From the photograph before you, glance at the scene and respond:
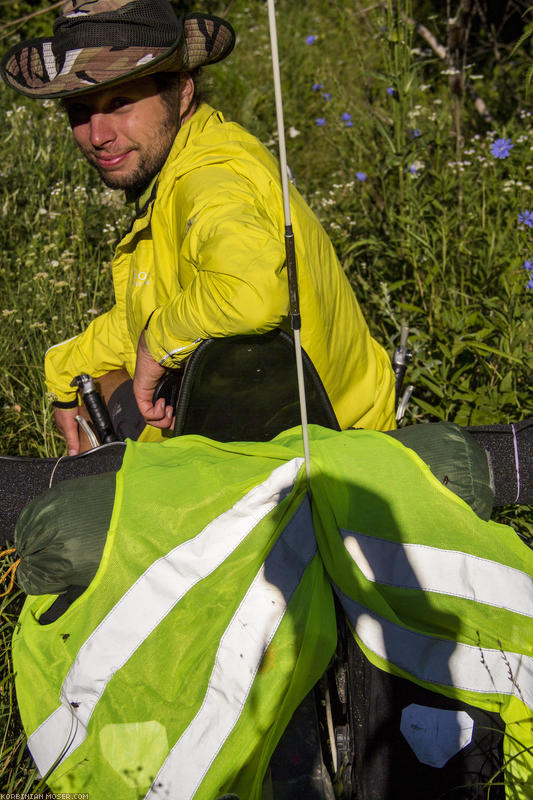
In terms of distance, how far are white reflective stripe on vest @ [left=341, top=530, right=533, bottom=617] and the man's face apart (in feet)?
4.51

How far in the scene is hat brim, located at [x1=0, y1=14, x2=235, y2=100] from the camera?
2121 millimetres

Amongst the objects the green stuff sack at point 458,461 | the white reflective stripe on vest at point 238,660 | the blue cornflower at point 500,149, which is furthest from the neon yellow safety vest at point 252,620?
the blue cornflower at point 500,149

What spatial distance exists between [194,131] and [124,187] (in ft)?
1.03

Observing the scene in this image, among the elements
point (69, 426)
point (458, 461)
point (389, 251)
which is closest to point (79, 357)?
point (69, 426)

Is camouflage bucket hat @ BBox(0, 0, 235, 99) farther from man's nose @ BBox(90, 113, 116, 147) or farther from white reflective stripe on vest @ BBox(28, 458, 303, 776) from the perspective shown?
white reflective stripe on vest @ BBox(28, 458, 303, 776)

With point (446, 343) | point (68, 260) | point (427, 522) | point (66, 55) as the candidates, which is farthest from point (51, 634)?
point (68, 260)

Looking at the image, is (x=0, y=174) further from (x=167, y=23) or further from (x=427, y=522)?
(x=427, y=522)

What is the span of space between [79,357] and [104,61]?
113 cm

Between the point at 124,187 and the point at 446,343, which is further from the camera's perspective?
the point at 446,343

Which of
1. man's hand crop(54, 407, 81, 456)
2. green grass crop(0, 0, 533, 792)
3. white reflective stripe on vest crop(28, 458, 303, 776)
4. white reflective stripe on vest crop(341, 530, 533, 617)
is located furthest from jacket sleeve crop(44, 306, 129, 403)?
white reflective stripe on vest crop(341, 530, 533, 617)

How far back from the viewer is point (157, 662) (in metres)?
1.55

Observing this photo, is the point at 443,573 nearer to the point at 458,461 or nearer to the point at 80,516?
the point at 458,461

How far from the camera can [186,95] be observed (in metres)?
2.36

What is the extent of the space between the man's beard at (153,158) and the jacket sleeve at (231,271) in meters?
0.48
